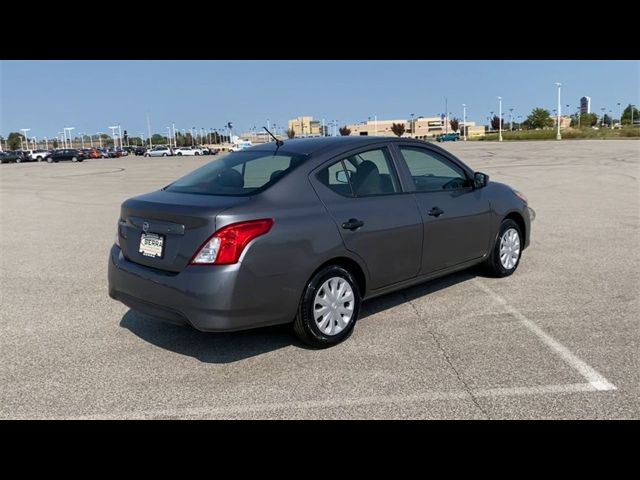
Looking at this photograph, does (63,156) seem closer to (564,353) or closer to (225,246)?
(225,246)

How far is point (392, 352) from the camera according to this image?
4254mm

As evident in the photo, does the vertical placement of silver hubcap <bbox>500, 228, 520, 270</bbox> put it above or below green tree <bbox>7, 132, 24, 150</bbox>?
below

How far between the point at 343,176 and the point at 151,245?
161 cm

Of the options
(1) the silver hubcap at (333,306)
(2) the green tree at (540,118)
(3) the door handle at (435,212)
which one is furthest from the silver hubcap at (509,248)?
(2) the green tree at (540,118)

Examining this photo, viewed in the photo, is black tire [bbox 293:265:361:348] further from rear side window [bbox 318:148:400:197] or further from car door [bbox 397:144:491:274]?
car door [bbox 397:144:491:274]

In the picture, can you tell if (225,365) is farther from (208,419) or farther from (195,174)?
(195,174)

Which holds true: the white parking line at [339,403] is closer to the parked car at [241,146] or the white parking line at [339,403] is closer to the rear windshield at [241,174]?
the rear windshield at [241,174]

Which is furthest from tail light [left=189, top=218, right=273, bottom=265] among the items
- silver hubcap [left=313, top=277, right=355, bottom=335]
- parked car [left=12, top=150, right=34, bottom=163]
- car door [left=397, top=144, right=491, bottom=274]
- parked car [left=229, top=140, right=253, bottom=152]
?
parked car [left=12, top=150, right=34, bottom=163]

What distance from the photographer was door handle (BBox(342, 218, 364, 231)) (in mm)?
4340

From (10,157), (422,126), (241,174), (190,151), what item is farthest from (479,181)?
(422,126)

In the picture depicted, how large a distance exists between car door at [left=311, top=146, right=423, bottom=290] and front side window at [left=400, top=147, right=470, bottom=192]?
266 mm

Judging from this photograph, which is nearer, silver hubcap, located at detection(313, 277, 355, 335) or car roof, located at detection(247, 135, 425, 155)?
silver hubcap, located at detection(313, 277, 355, 335)
